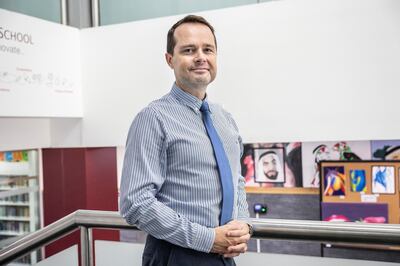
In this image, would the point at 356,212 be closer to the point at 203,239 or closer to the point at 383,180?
the point at 383,180

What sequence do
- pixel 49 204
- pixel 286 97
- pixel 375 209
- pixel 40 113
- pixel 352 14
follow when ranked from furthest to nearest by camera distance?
1. pixel 375 209
2. pixel 49 204
3. pixel 40 113
4. pixel 286 97
5. pixel 352 14

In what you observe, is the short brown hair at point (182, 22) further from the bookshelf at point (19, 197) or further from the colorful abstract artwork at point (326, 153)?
the bookshelf at point (19, 197)

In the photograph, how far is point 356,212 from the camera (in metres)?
4.70

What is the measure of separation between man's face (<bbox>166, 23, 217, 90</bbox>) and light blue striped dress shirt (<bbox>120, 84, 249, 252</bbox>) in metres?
0.05

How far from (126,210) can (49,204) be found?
2863 mm

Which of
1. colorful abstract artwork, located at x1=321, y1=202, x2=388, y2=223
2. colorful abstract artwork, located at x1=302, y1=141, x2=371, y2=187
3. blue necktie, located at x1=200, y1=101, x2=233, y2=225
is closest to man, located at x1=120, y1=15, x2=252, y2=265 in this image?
blue necktie, located at x1=200, y1=101, x2=233, y2=225

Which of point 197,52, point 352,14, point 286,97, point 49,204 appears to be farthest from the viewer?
point 49,204

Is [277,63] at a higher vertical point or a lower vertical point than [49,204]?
higher

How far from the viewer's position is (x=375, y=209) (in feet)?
15.2

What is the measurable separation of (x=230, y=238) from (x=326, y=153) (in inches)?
170

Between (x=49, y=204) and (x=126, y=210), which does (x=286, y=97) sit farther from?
(x=49, y=204)

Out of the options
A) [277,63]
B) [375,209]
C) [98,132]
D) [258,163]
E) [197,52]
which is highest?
[277,63]

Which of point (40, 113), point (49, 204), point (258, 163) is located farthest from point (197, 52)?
point (258, 163)

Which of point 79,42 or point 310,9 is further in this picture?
point 79,42
